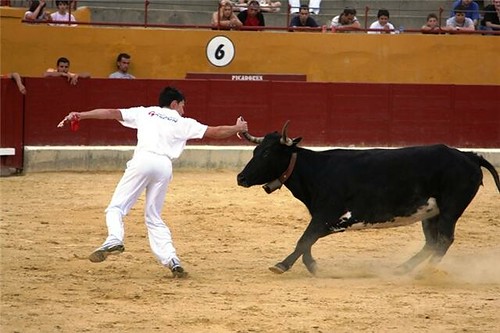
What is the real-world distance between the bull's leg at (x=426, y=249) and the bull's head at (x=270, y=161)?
1.10 m

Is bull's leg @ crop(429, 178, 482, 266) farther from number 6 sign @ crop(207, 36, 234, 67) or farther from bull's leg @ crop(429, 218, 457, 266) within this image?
number 6 sign @ crop(207, 36, 234, 67)

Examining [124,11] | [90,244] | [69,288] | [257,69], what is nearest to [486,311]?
[69,288]

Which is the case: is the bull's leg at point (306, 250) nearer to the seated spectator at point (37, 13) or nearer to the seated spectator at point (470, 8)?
the seated spectator at point (37, 13)

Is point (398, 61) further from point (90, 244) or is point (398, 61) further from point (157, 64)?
point (90, 244)

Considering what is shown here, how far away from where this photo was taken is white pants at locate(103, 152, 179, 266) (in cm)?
802

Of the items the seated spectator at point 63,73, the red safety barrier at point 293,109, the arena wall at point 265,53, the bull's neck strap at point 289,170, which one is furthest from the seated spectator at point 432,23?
the bull's neck strap at point 289,170

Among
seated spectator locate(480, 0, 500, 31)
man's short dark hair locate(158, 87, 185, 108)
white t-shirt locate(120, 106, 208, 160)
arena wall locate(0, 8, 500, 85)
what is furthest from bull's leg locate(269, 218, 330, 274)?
seated spectator locate(480, 0, 500, 31)

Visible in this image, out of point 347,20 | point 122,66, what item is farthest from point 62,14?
point 347,20

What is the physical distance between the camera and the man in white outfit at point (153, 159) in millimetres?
8031

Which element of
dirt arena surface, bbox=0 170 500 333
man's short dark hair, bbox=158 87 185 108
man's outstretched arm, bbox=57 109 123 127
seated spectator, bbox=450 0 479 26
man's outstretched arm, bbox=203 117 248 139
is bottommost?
dirt arena surface, bbox=0 170 500 333

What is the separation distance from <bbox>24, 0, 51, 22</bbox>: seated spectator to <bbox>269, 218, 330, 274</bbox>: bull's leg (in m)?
9.31

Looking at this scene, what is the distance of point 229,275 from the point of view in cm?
845

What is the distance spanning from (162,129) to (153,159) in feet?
0.72

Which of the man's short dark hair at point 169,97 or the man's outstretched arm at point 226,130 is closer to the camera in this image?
the man's outstretched arm at point 226,130
